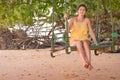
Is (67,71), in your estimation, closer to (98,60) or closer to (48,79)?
(48,79)

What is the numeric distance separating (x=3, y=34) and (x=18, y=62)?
5.06 meters

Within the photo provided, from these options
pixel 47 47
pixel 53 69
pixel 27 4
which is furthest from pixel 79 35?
pixel 47 47

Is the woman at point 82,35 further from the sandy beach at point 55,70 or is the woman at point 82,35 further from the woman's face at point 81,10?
the sandy beach at point 55,70

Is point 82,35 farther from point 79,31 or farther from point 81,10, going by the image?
point 81,10

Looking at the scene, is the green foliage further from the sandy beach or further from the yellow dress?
the yellow dress

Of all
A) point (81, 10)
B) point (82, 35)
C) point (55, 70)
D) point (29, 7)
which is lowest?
point (55, 70)

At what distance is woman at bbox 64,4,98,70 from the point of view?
518cm

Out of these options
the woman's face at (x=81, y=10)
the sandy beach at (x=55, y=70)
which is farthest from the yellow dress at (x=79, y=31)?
the sandy beach at (x=55, y=70)

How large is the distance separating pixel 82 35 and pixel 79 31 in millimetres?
79

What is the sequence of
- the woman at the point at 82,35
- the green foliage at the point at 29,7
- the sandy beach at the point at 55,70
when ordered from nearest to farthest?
1. the woman at the point at 82,35
2. the green foliage at the point at 29,7
3. the sandy beach at the point at 55,70

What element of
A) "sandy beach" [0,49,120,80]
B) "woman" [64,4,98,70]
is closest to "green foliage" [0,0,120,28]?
"sandy beach" [0,49,120,80]

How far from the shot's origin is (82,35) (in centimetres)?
530

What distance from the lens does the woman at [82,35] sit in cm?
518

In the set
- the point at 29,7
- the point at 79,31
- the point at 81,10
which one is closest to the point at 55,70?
the point at 29,7
